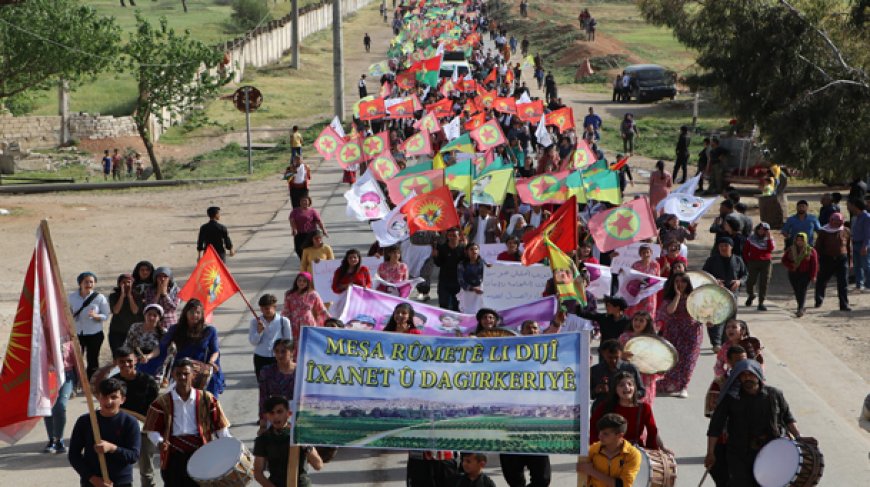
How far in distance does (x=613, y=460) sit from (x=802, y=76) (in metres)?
13.7

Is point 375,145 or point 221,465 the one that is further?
point 375,145

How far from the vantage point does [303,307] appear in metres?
11.9

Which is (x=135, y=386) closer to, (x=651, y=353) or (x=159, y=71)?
(x=651, y=353)

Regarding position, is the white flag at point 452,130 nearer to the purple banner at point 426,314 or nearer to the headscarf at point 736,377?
the purple banner at point 426,314

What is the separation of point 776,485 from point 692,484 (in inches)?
73.4

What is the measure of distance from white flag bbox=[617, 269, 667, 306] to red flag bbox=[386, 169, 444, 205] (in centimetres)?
432

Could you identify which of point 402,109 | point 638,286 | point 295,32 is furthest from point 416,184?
point 295,32

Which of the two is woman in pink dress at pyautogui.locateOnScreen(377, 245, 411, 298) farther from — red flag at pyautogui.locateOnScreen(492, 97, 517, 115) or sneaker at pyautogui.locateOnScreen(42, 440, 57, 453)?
red flag at pyautogui.locateOnScreen(492, 97, 517, 115)

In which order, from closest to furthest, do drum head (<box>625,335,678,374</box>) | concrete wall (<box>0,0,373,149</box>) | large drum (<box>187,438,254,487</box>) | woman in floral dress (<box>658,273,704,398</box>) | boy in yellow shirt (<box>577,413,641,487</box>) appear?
1. boy in yellow shirt (<box>577,413,641,487</box>)
2. large drum (<box>187,438,254,487</box>)
3. drum head (<box>625,335,678,374</box>)
4. woman in floral dress (<box>658,273,704,398</box>)
5. concrete wall (<box>0,0,373,149</box>)

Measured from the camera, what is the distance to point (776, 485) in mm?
8016

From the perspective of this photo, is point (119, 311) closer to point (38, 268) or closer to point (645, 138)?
point (38, 268)

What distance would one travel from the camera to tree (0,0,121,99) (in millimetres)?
32156

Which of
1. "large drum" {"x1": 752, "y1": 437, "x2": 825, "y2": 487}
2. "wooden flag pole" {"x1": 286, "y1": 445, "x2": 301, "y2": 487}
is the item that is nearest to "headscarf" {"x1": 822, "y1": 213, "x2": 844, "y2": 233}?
"large drum" {"x1": 752, "y1": 437, "x2": 825, "y2": 487}

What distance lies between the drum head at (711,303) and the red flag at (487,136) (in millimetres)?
12234
